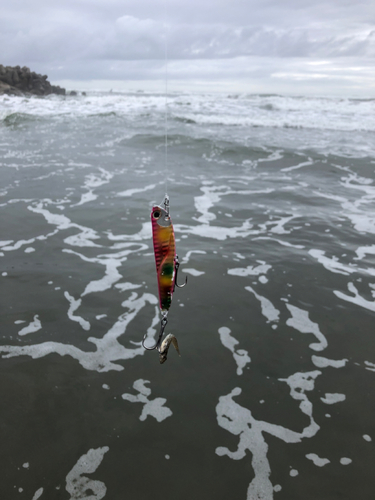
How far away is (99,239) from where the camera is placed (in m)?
7.09

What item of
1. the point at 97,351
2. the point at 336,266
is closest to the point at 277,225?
the point at 336,266

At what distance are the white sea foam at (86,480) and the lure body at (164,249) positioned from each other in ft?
5.64

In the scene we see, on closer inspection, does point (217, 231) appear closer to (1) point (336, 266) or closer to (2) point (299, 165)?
(1) point (336, 266)

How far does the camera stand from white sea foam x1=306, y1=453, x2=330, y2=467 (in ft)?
10.4

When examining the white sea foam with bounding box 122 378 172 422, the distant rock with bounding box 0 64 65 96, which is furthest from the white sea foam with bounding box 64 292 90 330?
the distant rock with bounding box 0 64 65 96

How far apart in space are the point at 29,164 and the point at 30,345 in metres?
9.42

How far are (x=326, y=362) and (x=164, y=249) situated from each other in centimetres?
299

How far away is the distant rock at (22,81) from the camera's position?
46.2m

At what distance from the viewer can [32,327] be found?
15.1 ft

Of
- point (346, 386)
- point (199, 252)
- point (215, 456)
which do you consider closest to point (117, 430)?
point (215, 456)

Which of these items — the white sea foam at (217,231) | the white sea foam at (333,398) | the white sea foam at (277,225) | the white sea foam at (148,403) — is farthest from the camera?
the white sea foam at (277,225)

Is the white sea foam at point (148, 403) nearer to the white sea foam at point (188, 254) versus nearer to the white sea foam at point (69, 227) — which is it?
the white sea foam at point (188, 254)

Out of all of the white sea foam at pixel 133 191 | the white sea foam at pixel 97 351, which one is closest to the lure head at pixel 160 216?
the white sea foam at pixel 97 351

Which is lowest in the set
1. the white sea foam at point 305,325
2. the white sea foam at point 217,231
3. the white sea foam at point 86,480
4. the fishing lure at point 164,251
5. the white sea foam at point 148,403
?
the white sea foam at point 86,480
